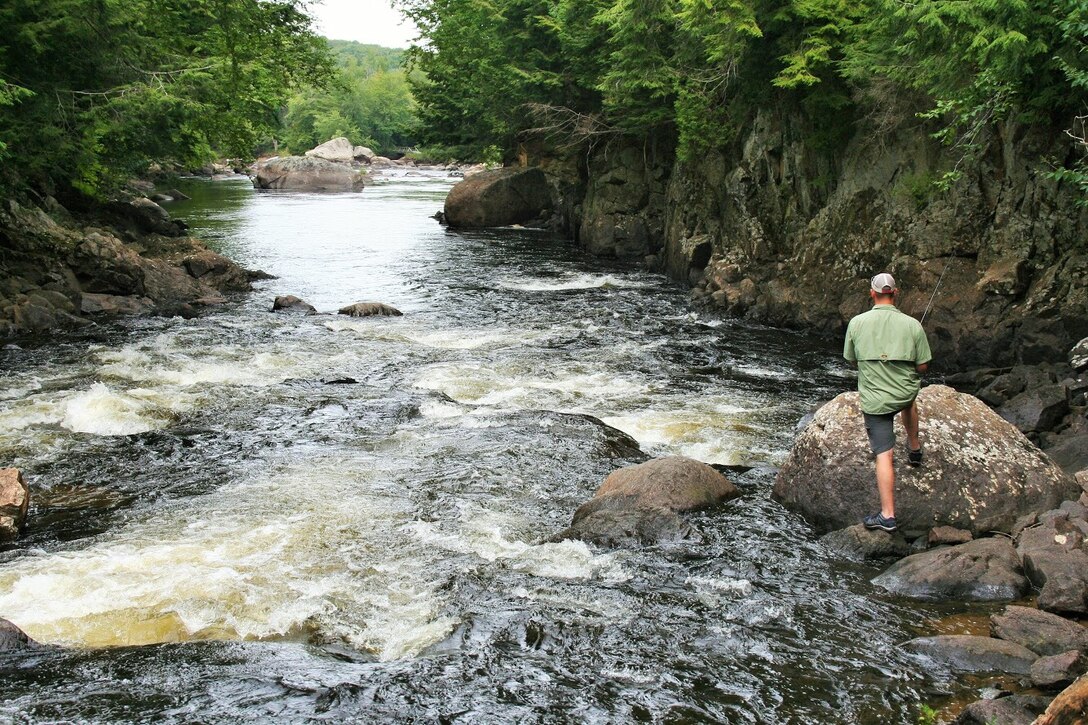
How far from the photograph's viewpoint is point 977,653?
21.5 ft

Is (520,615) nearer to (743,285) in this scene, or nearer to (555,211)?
(743,285)

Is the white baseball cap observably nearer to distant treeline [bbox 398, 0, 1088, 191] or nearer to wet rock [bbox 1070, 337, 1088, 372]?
distant treeline [bbox 398, 0, 1088, 191]

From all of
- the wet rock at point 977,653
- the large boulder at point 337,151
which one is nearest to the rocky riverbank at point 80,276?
the wet rock at point 977,653

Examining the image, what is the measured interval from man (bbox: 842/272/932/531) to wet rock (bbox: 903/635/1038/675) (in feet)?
6.48

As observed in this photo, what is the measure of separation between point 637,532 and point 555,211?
1178 inches

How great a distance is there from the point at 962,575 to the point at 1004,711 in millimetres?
2375

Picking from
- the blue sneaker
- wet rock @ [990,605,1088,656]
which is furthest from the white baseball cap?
wet rock @ [990,605,1088,656]

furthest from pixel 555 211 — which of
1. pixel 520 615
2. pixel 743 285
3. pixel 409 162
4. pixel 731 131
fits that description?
pixel 409 162

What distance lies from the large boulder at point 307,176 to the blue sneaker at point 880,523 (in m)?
53.8

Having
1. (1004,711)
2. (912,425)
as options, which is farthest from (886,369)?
(1004,711)

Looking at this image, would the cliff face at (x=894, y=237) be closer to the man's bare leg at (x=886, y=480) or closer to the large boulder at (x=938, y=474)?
the large boulder at (x=938, y=474)

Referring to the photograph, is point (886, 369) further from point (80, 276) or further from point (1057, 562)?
point (80, 276)

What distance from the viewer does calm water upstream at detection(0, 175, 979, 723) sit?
643 centimetres

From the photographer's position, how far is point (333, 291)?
80.1ft
